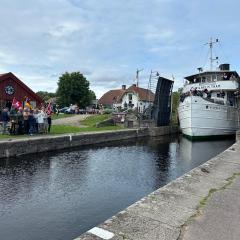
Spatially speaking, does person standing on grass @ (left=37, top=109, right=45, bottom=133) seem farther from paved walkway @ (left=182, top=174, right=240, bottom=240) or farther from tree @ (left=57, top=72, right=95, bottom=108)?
tree @ (left=57, top=72, right=95, bottom=108)

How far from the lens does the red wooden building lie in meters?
30.6

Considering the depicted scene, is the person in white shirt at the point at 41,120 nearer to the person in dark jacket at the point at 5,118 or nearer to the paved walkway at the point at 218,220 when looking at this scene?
the person in dark jacket at the point at 5,118

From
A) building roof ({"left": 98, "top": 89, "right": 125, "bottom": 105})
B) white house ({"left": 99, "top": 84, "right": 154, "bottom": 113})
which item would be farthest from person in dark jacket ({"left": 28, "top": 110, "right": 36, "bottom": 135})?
building roof ({"left": 98, "top": 89, "right": 125, "bottom": 105})

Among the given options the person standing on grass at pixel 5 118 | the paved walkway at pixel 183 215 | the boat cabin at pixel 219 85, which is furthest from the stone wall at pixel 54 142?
the paved walkway at pixel 183 215

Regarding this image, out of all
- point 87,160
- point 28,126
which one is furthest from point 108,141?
point 87,160

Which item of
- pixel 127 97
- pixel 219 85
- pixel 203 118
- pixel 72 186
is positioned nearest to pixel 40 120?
pixel 72 186

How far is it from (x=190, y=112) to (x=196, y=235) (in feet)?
81.9

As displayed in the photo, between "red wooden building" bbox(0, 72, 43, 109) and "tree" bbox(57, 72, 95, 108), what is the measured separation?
42694mm

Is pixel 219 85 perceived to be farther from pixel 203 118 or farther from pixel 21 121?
pixel 21 121

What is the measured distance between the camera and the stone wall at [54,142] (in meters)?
16.6

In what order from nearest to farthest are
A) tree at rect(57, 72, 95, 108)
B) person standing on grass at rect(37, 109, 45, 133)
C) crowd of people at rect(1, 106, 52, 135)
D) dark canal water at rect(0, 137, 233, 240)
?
dark canal water at rect(0, 137, 233, 240)
crowd of people at rect(1, 106, 52, 135)
person standing on grass at rect(37, 109, 45, 133)
tree at rect(57, 72, 95, 108)

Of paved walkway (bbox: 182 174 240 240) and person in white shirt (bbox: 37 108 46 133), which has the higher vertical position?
person in white shirt (bbox: 37 108 46 133)

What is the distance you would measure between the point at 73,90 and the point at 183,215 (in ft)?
229

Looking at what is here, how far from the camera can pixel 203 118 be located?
99.8 feet
